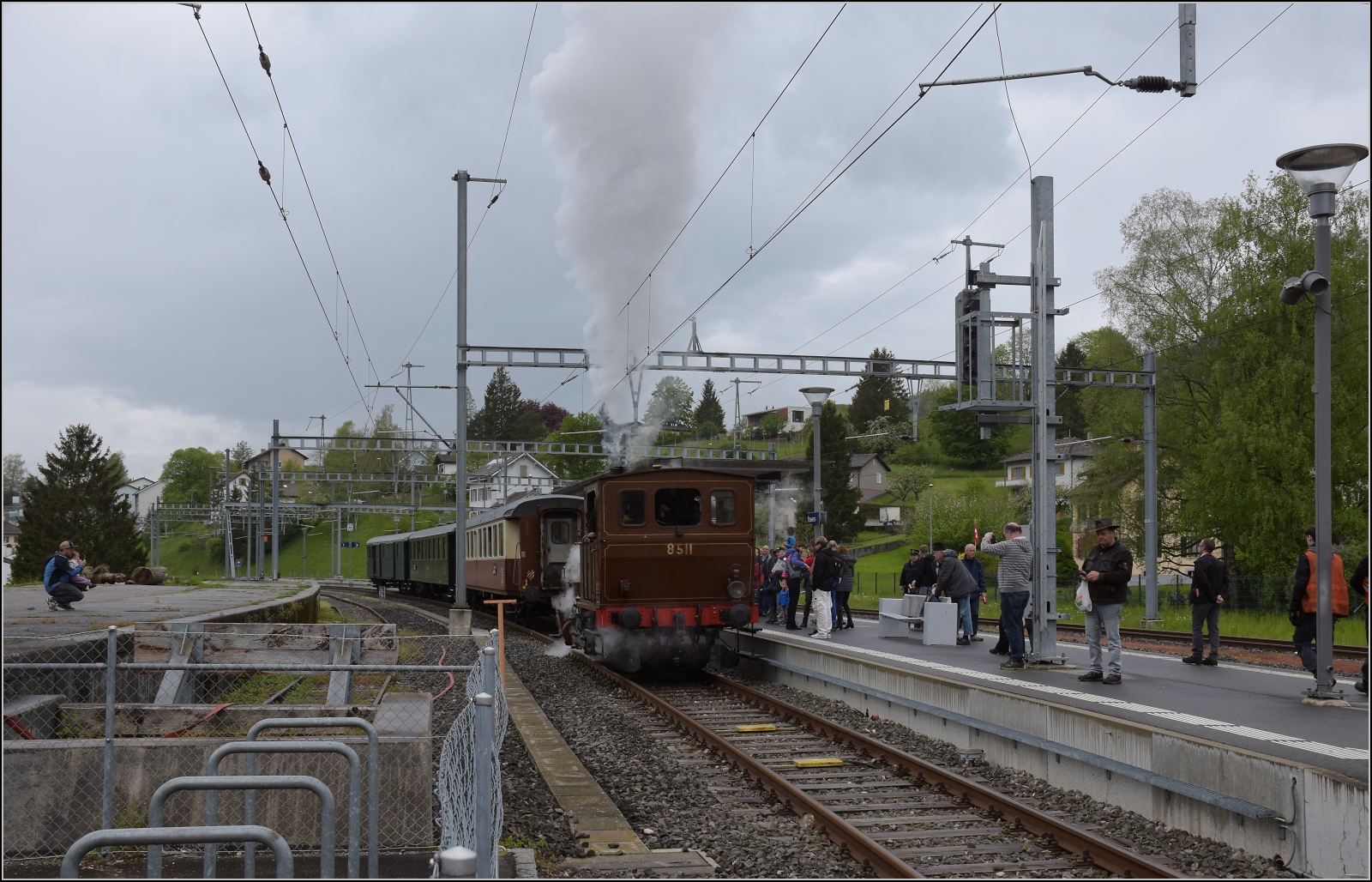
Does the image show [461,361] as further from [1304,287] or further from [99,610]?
[1304,287]

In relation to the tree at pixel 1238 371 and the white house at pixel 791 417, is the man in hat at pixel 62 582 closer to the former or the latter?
the tree at pixel 1238 371

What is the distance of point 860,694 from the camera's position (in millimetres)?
13492

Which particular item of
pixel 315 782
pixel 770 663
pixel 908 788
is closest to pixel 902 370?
pixel 770 663

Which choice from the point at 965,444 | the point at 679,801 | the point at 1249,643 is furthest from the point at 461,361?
the point at 965,444

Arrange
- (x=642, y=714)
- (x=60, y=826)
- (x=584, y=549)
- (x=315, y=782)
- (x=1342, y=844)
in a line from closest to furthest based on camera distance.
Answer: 1. (x=315, y=782)
2. (x=1342, y=844)
3. (x=60, y=826)
4. (x=642, y=714)
5. (x=584, y=549)

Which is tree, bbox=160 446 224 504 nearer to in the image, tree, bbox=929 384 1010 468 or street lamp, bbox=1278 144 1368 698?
tree, bbox=929 384 1010 468

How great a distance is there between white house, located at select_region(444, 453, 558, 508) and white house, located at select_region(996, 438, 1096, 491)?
80.0 feet

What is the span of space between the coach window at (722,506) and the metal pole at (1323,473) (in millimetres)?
7854

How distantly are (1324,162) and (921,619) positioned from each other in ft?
34.6

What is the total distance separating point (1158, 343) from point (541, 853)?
3247 centimetres

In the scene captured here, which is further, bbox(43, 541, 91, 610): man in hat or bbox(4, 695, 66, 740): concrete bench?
bbox(43, 541, 91, 610): man in hat

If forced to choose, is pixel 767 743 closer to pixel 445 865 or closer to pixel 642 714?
pixel 642 714

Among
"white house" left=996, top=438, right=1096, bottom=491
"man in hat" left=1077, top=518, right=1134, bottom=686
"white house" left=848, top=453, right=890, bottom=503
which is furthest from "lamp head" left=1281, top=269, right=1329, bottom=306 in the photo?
"white house" left=848, top=453, right=890, bottom=503

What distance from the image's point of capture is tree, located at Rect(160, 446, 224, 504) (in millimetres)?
104812
